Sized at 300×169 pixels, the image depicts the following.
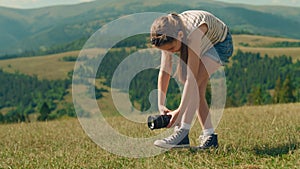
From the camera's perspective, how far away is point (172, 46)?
5.87 meters

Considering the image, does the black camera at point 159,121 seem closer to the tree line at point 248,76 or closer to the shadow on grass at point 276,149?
the shadow on grass at point 276,149

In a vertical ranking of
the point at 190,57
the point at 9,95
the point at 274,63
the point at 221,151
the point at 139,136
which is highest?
the point at 190,57

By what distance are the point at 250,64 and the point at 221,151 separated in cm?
19009

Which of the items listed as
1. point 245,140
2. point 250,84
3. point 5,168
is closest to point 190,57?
point 245,140

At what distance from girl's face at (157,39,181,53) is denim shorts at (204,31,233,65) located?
1.45 feet

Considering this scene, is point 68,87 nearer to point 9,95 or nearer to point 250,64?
point 9,95

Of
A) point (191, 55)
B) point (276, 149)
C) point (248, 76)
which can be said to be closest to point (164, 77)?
point (191, 55)

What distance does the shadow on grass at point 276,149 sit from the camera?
5.57 metres

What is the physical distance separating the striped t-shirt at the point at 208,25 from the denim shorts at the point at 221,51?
58 millimetres

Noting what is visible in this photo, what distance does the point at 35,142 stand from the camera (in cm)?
802

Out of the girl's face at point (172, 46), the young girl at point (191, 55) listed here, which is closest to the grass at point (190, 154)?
the young girl at point (191, 55)

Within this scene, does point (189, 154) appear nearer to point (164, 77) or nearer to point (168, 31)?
point (164, 77)

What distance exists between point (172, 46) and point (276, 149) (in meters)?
1.93

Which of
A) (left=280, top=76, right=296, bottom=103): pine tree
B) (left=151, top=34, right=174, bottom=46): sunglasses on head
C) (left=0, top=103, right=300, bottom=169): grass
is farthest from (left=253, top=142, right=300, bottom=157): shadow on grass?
(left=280, top=76, right=296, bottom=103): pine tree
